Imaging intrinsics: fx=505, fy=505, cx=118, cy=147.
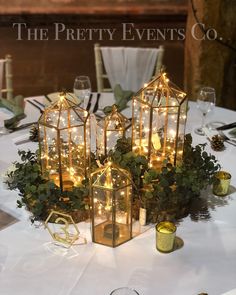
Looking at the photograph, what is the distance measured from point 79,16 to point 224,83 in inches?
110

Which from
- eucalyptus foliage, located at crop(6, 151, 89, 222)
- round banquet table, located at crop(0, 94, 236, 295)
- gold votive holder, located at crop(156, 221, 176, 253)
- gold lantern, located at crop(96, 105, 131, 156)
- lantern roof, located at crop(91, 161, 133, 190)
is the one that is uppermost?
gold lantern, located at crop(96, 105, 131, 156)

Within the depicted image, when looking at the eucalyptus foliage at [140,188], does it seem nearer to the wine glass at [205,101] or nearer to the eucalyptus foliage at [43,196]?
the eucalyptus foliage at [43,196]

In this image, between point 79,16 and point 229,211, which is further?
point 79,16

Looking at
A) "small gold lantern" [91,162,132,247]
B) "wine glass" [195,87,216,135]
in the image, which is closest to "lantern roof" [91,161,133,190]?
"small gold lantern" [91,162,132,247]

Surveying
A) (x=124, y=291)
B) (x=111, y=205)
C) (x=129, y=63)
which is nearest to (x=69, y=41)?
(x=129, y=63)

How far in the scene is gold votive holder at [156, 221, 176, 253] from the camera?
133cm

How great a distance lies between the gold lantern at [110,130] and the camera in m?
1.55

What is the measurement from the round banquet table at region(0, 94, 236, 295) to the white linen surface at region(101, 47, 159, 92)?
4.91 feet

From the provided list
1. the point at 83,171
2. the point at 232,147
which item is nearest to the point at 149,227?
the point at 83,171

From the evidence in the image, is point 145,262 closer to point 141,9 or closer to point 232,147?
point 232,147

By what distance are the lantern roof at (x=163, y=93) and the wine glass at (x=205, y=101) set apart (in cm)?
35

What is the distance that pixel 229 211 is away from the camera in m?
1.53

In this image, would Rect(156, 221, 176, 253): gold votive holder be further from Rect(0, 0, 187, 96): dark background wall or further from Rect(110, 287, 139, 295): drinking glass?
Rect(0, 0, 187, 96): dark background wall

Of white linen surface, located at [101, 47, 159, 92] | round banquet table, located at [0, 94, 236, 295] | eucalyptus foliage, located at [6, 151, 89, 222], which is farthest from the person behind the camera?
white linen surface, located at [101, 47, 159, 92]
